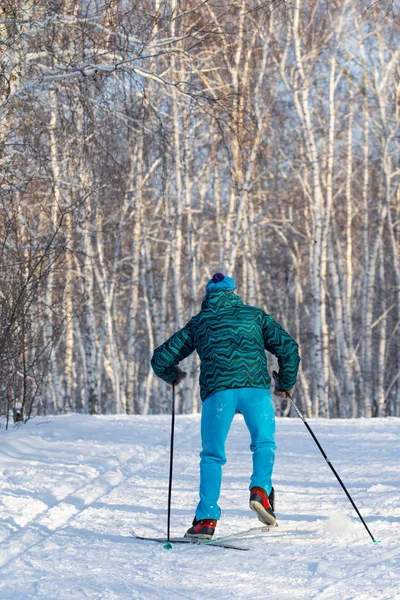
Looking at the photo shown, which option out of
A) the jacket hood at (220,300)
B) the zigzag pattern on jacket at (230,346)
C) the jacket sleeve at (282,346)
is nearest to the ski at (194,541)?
the zigzag pattern on jacket at (230,346)

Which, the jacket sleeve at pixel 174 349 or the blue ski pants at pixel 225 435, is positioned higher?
the jacket sleeve at pixel 174 349

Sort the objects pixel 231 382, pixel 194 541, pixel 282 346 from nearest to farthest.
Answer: pixel 194 541 → pixel 231 382 → pixel 282 346

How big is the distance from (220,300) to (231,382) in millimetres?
542

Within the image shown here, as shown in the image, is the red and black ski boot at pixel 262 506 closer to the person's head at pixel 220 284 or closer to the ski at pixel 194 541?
the ski at pixel 194 541

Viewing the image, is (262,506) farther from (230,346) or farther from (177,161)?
(177,161)

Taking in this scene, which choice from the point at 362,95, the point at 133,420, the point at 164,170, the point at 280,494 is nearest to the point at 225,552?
the point at 280,494

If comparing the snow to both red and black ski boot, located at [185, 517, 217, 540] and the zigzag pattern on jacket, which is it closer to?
red and black ski boot, located at [185, 517, 217, 540]

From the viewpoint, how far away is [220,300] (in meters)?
5.61

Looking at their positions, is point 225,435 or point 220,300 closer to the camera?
point 225,435

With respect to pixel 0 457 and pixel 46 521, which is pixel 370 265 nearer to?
pixel 0 457

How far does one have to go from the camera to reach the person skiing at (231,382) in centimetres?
538

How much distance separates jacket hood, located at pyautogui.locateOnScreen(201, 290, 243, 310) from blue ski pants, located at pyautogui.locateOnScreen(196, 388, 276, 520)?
555mm

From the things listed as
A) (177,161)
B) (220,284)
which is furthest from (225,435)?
(177,161)

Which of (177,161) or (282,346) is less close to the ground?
(177,161)
